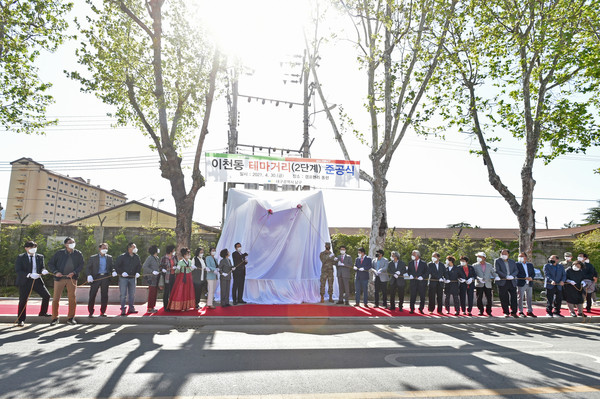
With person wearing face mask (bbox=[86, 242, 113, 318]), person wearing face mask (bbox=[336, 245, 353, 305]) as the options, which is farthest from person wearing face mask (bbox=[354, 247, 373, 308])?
person wearing face mask (bbox=[86, 242, 113, 318])

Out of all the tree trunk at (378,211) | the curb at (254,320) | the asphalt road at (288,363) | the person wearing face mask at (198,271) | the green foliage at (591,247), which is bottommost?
the curb at (254,320)

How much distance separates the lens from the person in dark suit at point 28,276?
27.2 feet

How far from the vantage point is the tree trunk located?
531 inches

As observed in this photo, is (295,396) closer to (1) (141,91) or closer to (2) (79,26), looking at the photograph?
(1) (141,91)

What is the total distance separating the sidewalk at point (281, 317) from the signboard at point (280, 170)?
4.35 m

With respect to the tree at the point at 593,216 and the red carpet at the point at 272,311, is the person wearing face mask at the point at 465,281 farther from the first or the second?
the tree at the point at 593,216

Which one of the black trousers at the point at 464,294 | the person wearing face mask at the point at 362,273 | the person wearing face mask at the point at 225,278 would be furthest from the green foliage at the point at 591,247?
the person wearing face mask at the point at 225,278

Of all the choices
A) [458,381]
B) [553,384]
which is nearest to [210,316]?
[458,381]

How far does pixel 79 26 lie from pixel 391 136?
11.0 m

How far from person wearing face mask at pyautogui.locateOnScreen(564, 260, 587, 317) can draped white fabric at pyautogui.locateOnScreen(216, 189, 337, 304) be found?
7019 mm

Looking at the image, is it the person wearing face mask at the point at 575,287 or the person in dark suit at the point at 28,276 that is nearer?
the person in dark suit at the point at 28,276

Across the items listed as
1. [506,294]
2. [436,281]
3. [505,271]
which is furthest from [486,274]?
[436,281]

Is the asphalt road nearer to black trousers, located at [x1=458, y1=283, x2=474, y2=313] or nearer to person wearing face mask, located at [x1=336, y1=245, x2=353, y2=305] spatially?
black trousers, located at [x1=458, y1=283, x2=474, y2=313]

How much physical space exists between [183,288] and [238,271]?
2.05m
